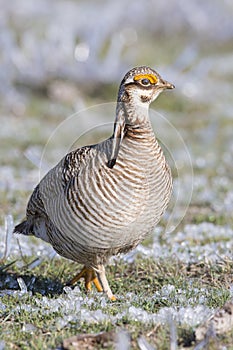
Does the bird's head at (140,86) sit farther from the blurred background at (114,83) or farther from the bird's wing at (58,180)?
the blurred background at (114,83)

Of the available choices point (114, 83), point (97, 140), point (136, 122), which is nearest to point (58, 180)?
point (136, 122)

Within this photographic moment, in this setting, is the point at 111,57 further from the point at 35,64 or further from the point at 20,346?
the point at 20,346

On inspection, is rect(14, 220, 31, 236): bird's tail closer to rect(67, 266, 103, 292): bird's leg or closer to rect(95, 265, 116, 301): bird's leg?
rect(67, 266, 103, 292): bird's leg

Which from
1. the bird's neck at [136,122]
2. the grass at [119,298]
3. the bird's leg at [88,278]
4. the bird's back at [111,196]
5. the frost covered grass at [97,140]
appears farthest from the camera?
the bird's leg at [88,278]

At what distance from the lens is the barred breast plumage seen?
12.7ft

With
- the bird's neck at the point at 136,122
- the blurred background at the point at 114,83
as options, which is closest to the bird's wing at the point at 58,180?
the bird's neck at the point at 136,122

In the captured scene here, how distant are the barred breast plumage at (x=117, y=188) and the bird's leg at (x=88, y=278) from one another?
0.39m

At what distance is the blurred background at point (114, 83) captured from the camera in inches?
307

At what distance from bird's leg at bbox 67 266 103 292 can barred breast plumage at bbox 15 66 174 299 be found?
0.39 meters

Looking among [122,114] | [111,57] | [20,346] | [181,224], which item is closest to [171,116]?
[111,57]

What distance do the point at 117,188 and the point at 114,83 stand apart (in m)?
7.99

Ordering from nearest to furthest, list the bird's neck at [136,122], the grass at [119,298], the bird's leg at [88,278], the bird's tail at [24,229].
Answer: the grass at [119,298], the bird's neck at [136,122], the bird's leg at [88,278], the bird's tail at [24,229]

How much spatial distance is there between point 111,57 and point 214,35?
5001 millimetres

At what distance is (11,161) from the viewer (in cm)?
852
